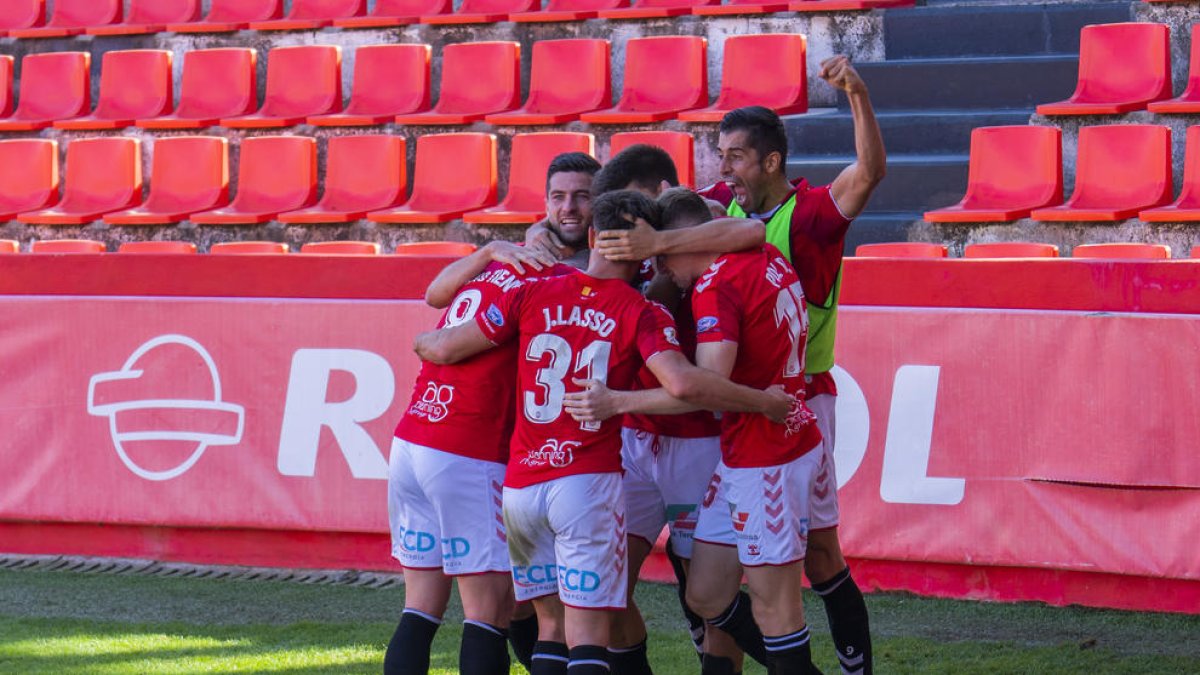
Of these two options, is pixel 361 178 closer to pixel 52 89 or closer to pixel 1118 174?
pixel 52 89

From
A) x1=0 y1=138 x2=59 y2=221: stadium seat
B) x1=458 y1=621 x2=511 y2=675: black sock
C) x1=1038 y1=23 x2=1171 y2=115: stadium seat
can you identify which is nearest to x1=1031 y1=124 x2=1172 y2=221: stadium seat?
x1=1038 y1=23 x2=1171 y2=115: stadium seat

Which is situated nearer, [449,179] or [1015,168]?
[1015,168]

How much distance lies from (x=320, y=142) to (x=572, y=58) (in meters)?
2.06

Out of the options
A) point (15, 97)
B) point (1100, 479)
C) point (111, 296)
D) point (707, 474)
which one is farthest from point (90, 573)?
point (15, 97)

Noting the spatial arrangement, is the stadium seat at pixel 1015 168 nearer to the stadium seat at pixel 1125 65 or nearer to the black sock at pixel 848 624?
the stadium seat at pixel 1125 65

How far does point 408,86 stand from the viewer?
39.9 feet

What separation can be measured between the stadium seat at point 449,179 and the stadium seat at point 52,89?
11.9ft

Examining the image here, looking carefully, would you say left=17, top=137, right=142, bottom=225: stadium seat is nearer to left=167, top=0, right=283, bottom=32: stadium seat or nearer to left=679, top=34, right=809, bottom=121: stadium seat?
left=167, top=0, right=283, bottom=32: stadium seat

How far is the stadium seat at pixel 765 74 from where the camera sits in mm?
10867

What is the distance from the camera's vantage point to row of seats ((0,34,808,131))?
36.1ft

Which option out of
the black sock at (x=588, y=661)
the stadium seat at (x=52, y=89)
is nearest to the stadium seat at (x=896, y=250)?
the black sock at (x=588, y=661)

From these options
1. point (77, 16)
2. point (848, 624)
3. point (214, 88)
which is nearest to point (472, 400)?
point (848, 624)

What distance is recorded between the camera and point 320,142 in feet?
40.2

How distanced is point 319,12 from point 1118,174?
671cm
